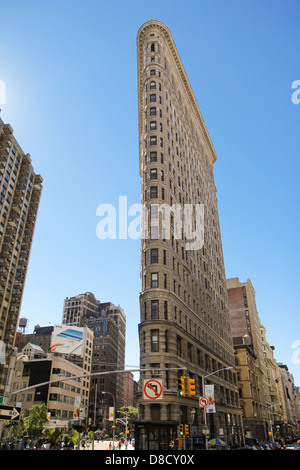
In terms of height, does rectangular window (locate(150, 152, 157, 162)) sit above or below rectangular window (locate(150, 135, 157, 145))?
below

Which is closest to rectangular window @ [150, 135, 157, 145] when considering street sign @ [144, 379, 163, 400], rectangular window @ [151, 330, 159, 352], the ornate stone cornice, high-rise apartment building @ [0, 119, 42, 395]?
the ornate stone cornice

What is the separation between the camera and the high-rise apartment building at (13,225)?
274 ft

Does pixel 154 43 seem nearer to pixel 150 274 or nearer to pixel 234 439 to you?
pixel 150 274

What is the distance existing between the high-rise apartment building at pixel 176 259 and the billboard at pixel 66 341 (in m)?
28.4

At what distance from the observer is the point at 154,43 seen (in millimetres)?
70688

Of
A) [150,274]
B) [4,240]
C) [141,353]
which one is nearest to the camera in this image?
[141,353]

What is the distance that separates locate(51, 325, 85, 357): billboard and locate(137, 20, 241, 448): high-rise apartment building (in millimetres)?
28445

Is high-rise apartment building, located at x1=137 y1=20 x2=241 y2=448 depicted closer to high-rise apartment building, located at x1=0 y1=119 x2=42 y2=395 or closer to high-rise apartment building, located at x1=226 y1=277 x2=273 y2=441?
high-rise apartment building, located at x1=226 y1=277 x2=273 y2=441

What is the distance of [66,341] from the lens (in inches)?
2970

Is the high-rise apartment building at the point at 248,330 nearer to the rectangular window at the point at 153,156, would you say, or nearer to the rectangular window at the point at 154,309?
the rectangular window at the point at 154,309

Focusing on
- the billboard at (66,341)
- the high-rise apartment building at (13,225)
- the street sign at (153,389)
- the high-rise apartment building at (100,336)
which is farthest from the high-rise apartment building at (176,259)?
the high-rise apartment building at (100,336)

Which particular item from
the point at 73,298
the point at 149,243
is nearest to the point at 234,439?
the point at 149,243

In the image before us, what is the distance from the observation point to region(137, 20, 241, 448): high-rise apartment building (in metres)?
42.5
